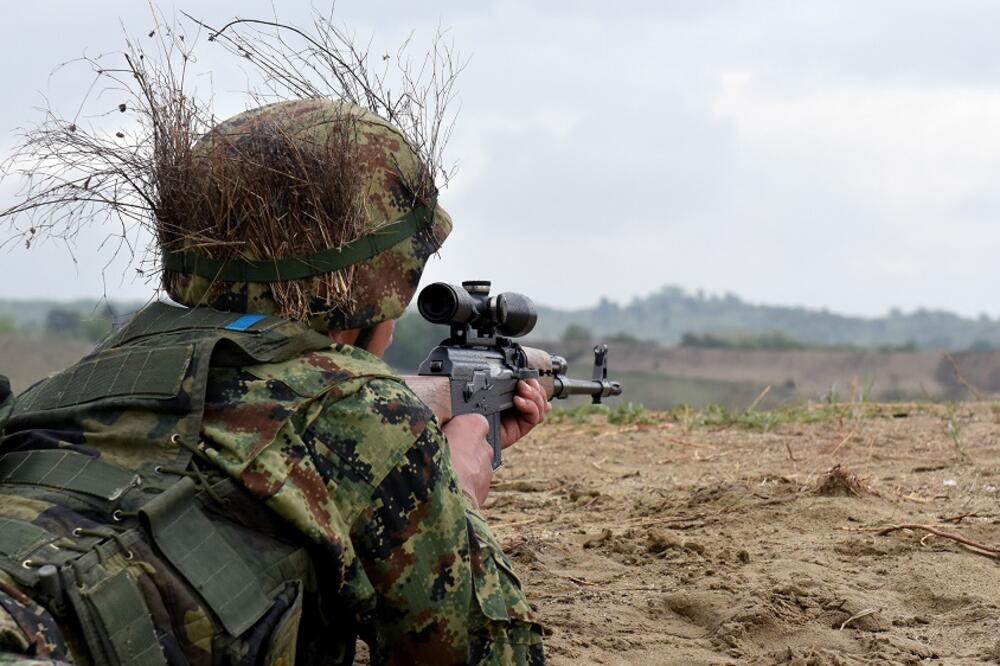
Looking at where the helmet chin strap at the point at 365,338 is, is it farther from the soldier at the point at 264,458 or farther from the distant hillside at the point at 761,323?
the distant hillside at the point at 761,323

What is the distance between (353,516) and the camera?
2.80 meters

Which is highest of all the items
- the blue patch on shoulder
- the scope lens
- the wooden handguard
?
the scope lens

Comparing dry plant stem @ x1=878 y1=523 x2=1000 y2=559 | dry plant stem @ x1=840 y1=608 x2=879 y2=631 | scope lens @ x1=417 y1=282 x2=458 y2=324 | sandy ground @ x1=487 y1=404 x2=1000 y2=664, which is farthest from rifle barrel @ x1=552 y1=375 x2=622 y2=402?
dry plant stem @ x1=840 y1=608 x2=879 y2=631

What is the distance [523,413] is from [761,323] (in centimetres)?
6942

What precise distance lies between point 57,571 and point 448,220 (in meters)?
1.46

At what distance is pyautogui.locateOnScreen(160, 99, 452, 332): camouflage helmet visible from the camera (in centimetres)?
308

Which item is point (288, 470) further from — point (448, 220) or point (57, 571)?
point (448, 220)

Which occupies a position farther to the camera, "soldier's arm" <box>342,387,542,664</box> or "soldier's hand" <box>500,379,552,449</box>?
"soldier's hand" <box>500,379,552,449</box>

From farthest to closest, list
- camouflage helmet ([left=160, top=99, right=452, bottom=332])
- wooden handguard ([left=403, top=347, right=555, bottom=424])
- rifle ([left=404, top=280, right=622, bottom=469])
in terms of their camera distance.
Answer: rifle ([left=404, top=280, right=622, bottom=469]) → wooden handguard ([left=403, top=347, right=555, bottom=424]) → camouflage helmet ([left=160, top=99, right=452, bottom=332])

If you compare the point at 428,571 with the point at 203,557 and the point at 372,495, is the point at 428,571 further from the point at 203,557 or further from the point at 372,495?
the point at 203,557

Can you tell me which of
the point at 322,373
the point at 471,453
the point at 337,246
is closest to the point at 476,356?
the point at 471,453

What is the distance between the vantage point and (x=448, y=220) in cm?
344

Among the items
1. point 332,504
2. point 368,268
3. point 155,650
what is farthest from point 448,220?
point 155,650

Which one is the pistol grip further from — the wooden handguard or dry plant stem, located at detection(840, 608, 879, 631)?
dry plant stem, located at detection(840, 608, 879, 631)
